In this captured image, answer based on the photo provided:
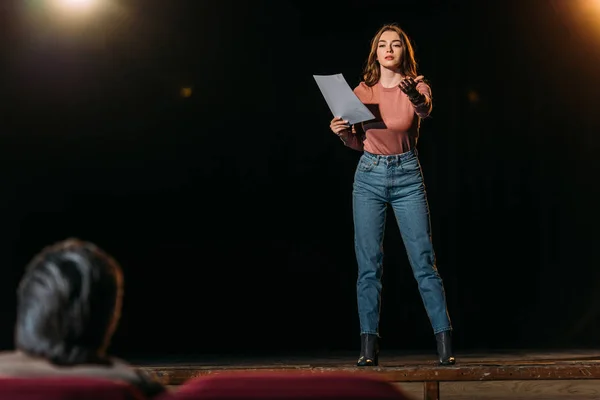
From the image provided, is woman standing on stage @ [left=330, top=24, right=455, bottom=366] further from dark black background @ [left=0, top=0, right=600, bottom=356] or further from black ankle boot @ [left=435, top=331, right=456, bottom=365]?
dark black background @ [left=0, top=0, right=600, bottom=356]

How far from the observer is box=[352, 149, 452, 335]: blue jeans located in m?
3.34

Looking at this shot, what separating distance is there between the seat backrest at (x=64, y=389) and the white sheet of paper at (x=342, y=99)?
92.5 inches

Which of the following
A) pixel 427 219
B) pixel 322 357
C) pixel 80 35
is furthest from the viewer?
pixel 80 35

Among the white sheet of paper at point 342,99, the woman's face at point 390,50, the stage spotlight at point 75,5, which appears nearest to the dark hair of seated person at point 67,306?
the white sheet of paper at point 342,99

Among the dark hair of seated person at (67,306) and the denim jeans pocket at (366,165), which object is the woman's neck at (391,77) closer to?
the denim jeans pocket at (366,165)

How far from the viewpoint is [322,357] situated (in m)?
4.61

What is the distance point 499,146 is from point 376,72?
7.89 ft

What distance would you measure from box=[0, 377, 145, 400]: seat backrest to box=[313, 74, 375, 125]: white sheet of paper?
2.35 m

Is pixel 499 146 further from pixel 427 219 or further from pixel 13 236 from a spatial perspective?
pixel 13 236

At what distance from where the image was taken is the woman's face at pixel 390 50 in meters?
3.41

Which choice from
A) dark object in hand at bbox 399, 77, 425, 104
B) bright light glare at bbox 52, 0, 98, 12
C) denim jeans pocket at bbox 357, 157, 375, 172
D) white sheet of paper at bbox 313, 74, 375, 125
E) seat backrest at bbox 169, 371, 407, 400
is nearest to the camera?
seat backrest at bbox 169, 371, 407, 400

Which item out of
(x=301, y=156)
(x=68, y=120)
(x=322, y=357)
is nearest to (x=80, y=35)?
(x=68, y=120)

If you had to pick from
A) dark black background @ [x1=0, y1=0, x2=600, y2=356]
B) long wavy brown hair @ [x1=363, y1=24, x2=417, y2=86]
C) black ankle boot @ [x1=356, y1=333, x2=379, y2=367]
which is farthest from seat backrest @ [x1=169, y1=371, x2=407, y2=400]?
dark black background @ [x1=0, y1=0, x2=600, y2=356]

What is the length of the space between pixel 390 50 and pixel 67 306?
2456 mm
